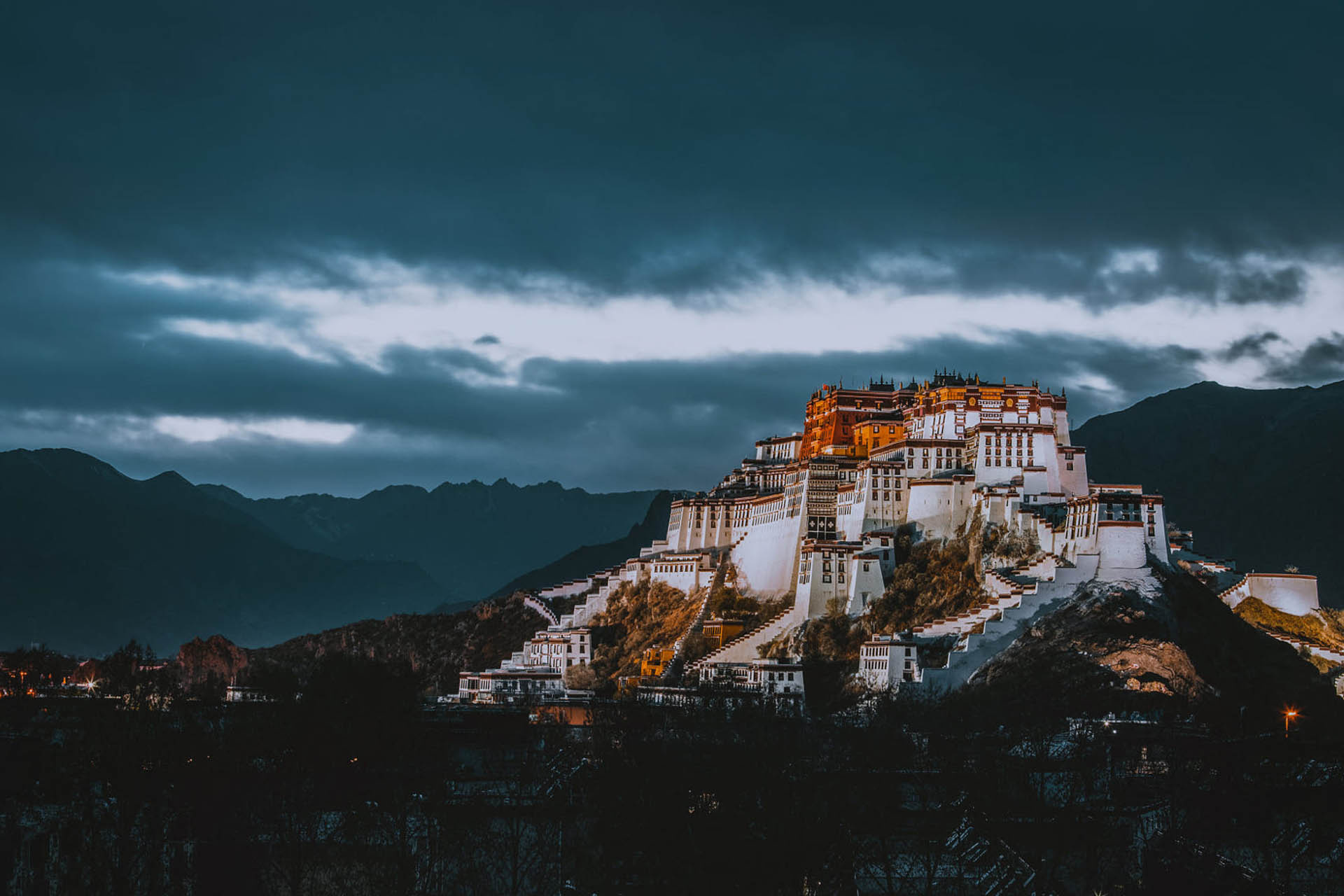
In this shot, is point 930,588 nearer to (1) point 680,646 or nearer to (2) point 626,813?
(1) point 680,646

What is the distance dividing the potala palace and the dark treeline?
26797 mm

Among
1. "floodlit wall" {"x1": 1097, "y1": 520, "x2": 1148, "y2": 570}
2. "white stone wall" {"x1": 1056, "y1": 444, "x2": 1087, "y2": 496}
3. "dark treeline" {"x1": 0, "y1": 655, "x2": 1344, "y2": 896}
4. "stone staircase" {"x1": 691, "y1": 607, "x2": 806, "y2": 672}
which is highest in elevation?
"white stone wall" {"x1": 1056, "y1": 444, "x2": 1087, "y2": 496}

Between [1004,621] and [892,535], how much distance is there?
1708 cm

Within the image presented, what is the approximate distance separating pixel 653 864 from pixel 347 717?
19.7 meters

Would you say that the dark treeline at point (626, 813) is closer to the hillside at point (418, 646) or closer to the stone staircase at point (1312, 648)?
the stone staircase at point (1312, 648)

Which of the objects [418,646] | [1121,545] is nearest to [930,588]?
[1121,545]

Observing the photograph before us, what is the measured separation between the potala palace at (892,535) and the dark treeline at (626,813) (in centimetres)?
2680

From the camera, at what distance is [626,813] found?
4512 cm

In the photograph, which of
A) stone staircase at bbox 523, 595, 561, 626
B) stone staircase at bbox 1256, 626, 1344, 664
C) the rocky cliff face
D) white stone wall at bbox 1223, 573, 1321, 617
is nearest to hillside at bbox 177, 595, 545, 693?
the rocky cliff face

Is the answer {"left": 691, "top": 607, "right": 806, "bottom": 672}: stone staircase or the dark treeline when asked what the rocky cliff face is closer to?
{"left": 691, "top": 607, "right": 806, "bottom": 672}: stone staircase

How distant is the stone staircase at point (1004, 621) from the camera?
79.6m

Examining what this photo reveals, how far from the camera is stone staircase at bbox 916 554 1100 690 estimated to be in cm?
7962

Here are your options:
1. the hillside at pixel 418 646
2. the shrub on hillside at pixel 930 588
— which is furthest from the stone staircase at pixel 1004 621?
the hillside at pixel 418 646

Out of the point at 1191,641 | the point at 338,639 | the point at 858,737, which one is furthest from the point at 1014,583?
the point at 338,639
